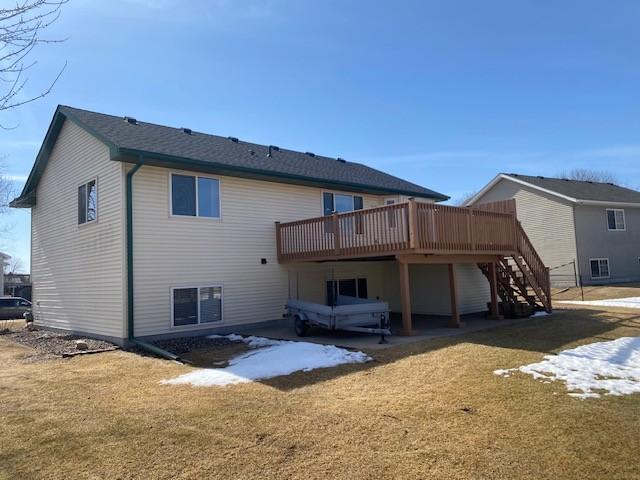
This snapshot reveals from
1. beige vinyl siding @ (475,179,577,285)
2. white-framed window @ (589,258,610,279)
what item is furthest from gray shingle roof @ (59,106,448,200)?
white-framed window @ (589,258,610,279)

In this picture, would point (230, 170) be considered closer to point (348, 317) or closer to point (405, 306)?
point (348, 317)

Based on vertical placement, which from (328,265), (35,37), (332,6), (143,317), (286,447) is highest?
(332,6)

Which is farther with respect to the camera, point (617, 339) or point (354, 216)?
point (354, 216)

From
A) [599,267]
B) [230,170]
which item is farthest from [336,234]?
[599,267]

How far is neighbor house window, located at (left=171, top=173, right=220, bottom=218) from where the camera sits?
12492 mm

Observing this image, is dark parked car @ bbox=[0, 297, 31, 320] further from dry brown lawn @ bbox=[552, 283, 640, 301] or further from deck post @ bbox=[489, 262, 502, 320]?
dry brown lawn @ bbox=[552, 283, 640, 301]

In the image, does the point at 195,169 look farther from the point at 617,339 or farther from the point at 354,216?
the point at 617,339

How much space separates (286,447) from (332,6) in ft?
36.6

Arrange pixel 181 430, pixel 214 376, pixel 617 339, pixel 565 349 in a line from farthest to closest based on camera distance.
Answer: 1. pixel 617 339
2. pixel 565 349
3. pixel 214 376
4. pixel 181 430

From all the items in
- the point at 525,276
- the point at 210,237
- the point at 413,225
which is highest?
the point at 210,237

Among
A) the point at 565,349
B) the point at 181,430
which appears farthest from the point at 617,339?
the point at 181,430

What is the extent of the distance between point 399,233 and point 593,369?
503 centimetres

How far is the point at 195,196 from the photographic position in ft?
42.1

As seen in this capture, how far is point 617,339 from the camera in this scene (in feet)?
31.9
